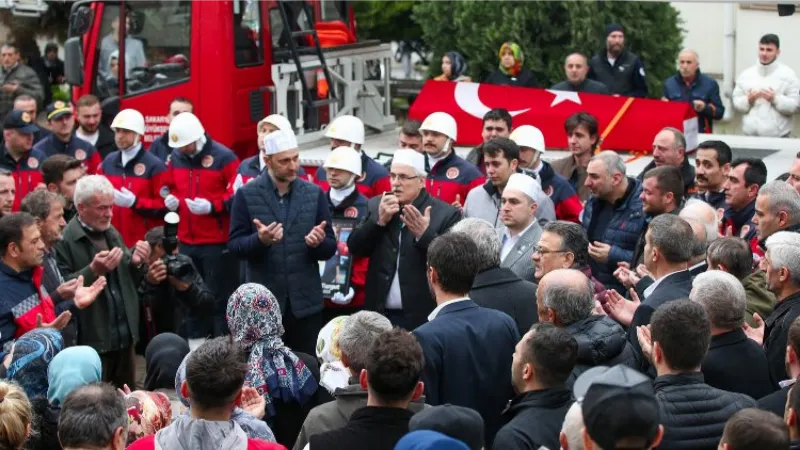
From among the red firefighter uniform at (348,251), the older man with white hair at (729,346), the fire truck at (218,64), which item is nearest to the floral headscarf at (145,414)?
the older man with white hair at (729,346)

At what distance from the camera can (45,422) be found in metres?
5.89

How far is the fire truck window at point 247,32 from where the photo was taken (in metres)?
12.5

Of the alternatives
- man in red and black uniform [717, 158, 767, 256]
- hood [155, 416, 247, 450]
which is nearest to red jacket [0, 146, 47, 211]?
man in red and black uniform [717, 158, 767, 256]

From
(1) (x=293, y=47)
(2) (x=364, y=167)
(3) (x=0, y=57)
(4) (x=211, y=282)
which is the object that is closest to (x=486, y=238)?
(2) (x=364, y=167)

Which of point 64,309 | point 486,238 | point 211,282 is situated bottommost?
point 211,282

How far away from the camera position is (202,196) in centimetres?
1112

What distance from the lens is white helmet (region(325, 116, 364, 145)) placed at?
10664 mm

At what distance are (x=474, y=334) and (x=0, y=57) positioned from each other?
469 inches

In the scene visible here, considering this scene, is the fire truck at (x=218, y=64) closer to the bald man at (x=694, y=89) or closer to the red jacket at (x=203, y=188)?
the red jacket at (x=203, y=188)

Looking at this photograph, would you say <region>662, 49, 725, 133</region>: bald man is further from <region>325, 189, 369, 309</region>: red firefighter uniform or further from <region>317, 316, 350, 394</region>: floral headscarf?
<region>317, 316, 350, 394</region>: floral headscarf

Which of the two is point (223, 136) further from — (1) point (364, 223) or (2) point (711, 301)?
(2) point (711, 301)

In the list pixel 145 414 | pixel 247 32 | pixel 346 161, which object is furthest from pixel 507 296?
pixel 247 32

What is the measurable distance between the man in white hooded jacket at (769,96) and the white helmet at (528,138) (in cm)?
333

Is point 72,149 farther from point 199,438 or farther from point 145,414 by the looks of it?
point 199,438
